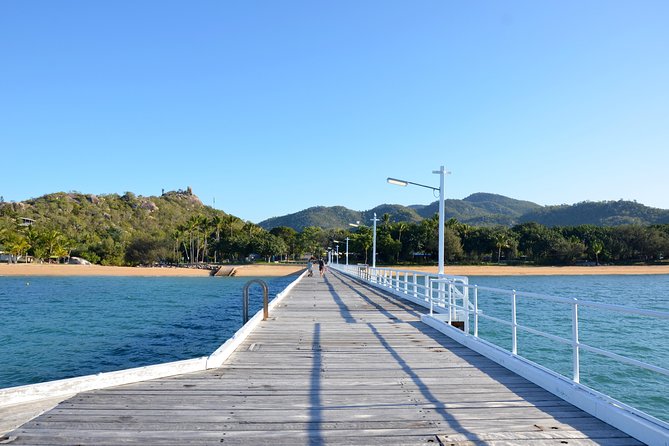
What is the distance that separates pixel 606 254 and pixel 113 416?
11007cm

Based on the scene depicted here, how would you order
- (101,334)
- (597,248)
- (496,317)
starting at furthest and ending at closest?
(597,248), (101,334), (496,317)

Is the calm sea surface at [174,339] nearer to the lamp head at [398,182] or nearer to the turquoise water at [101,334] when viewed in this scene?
the turquoise water at [101,334]

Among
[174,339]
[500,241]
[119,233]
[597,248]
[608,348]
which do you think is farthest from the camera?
[119,233]

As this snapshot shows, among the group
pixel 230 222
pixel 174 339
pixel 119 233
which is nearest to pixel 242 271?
pixel 230 222

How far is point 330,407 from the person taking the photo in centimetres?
440

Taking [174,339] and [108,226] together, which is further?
[108,226]

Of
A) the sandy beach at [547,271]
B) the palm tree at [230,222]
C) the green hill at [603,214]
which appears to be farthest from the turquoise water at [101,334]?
the green hill at [603,214]

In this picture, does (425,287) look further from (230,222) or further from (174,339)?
(230,222)

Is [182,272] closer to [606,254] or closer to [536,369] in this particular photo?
[536,369]

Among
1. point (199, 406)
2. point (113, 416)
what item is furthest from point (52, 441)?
point (199, 406)

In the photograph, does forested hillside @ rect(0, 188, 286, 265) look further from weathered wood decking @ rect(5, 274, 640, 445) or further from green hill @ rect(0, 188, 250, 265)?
weathered wood decking @ rect(5, 274, 640, 445)

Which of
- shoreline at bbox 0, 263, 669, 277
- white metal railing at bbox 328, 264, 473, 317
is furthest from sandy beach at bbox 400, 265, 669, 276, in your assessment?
white metal railing at bbox 328, 264, 473, 317

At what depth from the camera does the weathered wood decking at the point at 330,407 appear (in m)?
3.64

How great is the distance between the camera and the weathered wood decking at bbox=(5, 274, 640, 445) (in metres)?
3.64
